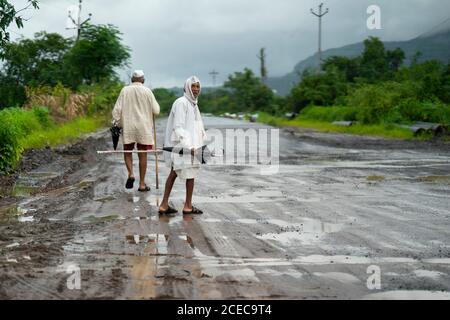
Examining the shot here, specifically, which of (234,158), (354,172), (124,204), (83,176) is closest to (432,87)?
(234,158)

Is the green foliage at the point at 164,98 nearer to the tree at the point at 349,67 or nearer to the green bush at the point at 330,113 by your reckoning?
the tree at the point at 349,67

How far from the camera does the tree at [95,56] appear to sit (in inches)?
1758

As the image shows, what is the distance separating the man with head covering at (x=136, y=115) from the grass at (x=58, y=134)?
6.20 m

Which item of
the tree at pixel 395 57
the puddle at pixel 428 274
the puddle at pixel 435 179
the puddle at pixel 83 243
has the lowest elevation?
the puddle at pixel 435 179

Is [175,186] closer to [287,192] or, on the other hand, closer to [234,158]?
[287,192]

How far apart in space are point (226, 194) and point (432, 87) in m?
26.3

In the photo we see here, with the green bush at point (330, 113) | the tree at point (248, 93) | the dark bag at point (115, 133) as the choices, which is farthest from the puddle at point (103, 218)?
the tree at point (248, 93)

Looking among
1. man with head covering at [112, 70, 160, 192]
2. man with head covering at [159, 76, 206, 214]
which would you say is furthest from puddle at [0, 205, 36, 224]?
man with head covering at [112, 70, 160, 192]

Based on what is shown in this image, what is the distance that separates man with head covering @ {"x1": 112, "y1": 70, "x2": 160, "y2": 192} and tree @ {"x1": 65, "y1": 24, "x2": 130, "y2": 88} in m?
33.4

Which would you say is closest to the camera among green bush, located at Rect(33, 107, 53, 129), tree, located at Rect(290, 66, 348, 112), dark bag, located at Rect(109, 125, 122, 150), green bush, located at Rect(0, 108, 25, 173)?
dark bag, located at Rect(109, 125, 122, 150)

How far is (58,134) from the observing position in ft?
80.3

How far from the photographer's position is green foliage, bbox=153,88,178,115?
6033 inches

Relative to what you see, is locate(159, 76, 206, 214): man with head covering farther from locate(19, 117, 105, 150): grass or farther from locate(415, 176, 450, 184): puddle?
locate(19, 117, 105, 150): grass

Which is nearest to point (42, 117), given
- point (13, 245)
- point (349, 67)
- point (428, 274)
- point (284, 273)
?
point (13, 245)
